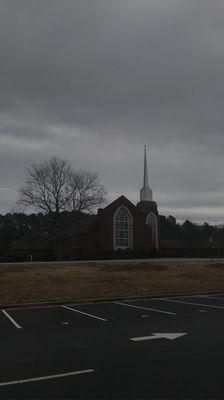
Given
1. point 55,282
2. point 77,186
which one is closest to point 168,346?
point 55,282

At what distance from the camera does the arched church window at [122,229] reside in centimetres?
8169

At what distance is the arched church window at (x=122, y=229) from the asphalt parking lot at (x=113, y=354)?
217 feet

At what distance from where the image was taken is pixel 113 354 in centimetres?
861

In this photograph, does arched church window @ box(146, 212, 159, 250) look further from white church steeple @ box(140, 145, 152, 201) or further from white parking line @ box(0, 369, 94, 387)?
white parking line @ box(0, 369, 94, 387)

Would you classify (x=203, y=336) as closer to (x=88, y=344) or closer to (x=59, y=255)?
(x=88, y=344)

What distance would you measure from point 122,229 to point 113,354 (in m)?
73.9

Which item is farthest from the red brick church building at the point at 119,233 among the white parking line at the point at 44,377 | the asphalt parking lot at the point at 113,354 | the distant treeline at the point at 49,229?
the white parking line at the point at 44,377

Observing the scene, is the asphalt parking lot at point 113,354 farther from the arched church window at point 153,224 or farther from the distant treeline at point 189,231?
the distant treeline at point 189,231

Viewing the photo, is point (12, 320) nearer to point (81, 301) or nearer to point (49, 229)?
point (81, 301)

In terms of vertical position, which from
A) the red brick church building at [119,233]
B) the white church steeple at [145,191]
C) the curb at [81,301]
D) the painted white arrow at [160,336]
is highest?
the white church steeple at [145,191]

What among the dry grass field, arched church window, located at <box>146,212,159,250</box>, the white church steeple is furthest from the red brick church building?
the dry grass field

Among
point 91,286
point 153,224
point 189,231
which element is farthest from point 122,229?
point 91,286

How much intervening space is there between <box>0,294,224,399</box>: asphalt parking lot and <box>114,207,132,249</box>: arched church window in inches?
2599

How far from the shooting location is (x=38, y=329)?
12.0m
